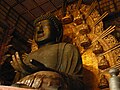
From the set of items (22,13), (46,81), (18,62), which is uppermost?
(22,13)

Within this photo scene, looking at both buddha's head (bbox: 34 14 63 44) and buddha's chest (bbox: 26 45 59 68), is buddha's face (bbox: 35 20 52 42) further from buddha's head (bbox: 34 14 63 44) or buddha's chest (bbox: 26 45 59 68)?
buddha's chest (bbox: 26 45 59 68)

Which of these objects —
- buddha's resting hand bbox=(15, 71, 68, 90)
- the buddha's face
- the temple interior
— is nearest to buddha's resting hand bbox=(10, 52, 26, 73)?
buddha's resting hand bbox=(15, 71, 68, 90)

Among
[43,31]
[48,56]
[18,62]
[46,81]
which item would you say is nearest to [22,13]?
[43,31]

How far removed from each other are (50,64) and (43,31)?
539 mm

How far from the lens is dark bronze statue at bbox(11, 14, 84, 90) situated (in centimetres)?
186

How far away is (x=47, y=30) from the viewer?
269 cm

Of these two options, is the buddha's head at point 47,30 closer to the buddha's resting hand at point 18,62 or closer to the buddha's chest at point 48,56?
the buddha's chest at point 48,56

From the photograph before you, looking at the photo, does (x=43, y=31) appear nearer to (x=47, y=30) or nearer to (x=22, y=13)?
(x=47, y=30)

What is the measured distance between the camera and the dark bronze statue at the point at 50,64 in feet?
6.11

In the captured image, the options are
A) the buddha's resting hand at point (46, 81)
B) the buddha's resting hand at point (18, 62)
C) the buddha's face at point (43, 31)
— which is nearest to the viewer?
the buddha's resting hand at point (46, 81)

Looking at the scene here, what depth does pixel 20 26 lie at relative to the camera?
11.7ft

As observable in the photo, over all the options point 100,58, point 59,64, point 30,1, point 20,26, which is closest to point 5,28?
point 20,26

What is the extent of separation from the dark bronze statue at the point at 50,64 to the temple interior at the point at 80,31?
280mm

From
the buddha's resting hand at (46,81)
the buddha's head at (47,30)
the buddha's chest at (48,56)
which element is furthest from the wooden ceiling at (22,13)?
the buddha's resting hand at (46,81)
